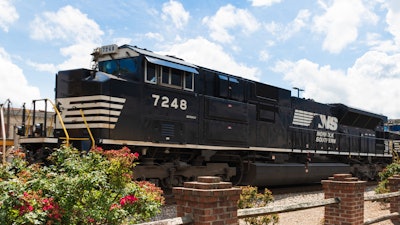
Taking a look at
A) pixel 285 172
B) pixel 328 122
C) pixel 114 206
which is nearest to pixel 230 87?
pixel 285 172

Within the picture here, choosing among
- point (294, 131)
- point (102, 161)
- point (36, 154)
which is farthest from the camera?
point (294, 131)

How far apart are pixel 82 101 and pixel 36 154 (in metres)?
1.62

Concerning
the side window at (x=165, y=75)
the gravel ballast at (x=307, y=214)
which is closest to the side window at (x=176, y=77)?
the side window at (x=165, y=75)

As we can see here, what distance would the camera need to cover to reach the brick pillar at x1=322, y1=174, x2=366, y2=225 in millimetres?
7289

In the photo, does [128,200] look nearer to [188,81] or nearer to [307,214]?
[307,214]

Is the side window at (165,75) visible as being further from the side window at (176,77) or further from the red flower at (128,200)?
the red flower at (128,200)

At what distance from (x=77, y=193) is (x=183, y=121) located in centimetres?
759

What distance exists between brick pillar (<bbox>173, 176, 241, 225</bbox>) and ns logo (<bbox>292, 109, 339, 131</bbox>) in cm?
1279

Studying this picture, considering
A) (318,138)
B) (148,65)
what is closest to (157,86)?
(148,65)

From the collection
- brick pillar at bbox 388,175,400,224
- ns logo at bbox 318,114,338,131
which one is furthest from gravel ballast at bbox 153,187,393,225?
ns logo at bbox 318,114,338,131

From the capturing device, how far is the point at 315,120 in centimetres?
1859

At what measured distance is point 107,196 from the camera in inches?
173

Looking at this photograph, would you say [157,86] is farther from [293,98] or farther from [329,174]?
[329,174]

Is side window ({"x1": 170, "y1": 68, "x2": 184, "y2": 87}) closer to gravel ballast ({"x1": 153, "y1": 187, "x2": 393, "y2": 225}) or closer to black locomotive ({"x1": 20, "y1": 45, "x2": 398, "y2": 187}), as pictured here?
black locomotive ({"x1": 20, "y1": 45, "x2": 398, "y2": 187})
